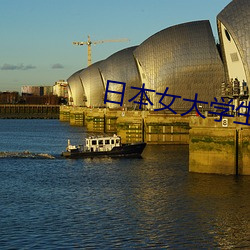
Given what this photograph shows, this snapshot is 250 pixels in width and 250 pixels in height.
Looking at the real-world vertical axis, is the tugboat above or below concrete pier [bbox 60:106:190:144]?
below

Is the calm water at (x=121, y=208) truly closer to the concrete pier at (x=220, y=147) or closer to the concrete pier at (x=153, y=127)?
the concrete pier at (x=220, y=147)

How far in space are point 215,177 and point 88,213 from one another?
42.5ft

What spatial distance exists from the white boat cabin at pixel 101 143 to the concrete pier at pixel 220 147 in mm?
16377

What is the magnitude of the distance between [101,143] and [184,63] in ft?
78.3

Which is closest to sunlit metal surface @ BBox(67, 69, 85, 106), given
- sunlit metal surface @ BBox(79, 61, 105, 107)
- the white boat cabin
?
sunlit metal surface @ BBox(79, 61, 105, 107)

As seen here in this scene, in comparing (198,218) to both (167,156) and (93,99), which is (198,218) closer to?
(167,156)

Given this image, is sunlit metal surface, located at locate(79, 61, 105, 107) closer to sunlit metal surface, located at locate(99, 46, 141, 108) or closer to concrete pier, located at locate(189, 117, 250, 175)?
sunlit metal surface, located at locate(99, 46, 141, 108)

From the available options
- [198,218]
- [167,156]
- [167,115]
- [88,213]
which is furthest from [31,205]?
[167,115]

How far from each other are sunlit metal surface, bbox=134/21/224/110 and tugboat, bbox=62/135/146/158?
21.8m

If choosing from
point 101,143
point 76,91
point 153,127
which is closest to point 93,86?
point 76,91

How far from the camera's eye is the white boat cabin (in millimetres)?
62594

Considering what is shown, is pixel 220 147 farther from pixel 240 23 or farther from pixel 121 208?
pixel 240 23

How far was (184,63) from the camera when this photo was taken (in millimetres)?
82750

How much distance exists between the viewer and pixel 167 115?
260 ft
